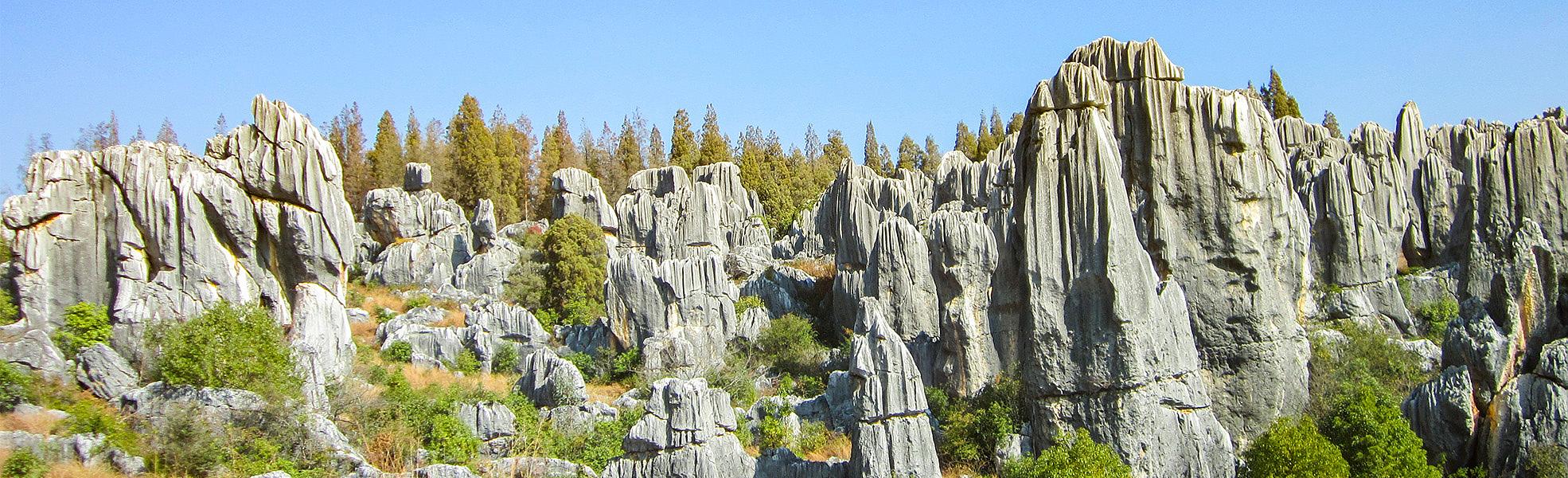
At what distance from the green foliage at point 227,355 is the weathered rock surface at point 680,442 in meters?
8.23

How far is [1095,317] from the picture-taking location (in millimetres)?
18484

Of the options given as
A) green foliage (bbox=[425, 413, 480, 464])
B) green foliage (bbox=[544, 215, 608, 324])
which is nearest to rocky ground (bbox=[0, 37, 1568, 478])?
green foliage (bbox=[425, 413, 480, 464])

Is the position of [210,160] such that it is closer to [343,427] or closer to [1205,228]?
[343,427]

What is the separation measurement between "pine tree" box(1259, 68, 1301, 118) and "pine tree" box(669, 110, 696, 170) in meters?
34.5

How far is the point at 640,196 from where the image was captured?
5009 centimetres

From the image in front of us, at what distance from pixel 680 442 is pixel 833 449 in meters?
5.85

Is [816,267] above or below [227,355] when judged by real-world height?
above

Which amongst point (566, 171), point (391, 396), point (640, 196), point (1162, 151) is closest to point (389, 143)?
point (566, 171)

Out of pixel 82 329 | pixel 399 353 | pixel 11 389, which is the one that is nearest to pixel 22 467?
pixel 11 389

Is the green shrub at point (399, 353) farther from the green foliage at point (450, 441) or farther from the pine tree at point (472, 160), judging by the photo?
the pine tree at point (472, 160)

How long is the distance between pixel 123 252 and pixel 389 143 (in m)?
39.1

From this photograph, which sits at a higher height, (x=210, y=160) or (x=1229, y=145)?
(x=210, y=160)

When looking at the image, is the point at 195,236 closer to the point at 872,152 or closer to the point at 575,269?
the point at 575,269

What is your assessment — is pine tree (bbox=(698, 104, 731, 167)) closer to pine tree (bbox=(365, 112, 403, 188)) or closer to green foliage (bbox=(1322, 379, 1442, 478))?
pine tree (bbox=(365, 112, 403, 188))
